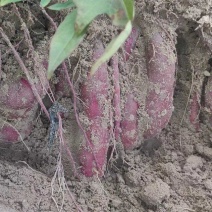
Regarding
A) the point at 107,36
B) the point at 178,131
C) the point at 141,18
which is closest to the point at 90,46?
the point at 107,36

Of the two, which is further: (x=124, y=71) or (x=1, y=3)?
(x=124, y=71)

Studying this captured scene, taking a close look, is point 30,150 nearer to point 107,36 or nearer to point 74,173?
point 74,173

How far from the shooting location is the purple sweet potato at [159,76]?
1.12 metres

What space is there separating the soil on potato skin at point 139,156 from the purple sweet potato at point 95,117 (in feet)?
0.07

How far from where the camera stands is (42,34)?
1045mm

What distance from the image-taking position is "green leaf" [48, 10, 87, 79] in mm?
550

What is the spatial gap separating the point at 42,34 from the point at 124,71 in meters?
0.22

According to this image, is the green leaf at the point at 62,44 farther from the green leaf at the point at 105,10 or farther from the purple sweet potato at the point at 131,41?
the purple sweet potato at the point at 131,41

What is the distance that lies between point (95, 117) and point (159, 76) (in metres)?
0.21

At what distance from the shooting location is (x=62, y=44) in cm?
57

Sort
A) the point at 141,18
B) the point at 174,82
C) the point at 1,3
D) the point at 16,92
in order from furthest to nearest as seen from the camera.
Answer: the point at 174,82 < the point at 141,18 < the point at 16,92 < the point at 1,3

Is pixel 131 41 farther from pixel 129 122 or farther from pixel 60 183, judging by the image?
pixel 60 183

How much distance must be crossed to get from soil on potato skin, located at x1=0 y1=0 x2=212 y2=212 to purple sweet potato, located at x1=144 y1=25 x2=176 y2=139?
0.9 inches

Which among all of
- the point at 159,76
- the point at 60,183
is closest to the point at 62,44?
the point at 60,183
